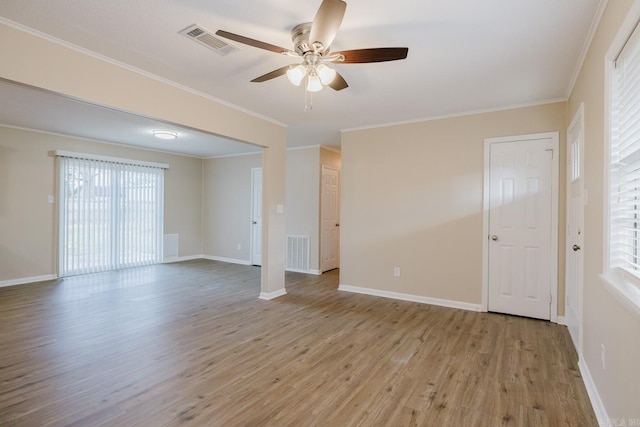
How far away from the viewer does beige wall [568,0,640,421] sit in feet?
4.96

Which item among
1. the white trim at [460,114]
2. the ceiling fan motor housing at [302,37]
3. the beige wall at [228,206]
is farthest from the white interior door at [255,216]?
the ceiling fan motor housing at [302,37]

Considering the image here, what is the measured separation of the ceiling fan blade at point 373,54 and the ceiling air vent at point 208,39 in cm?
94

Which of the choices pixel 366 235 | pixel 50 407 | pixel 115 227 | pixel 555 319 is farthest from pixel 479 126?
Result: pixel 115 227

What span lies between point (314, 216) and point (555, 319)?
4094 millimetres

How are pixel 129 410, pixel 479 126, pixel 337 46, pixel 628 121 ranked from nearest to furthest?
1. pixel 628 121
2. pixel 129 410
3. pixel 337 46
4. pixel 479 126

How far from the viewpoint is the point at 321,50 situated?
6.79 feet

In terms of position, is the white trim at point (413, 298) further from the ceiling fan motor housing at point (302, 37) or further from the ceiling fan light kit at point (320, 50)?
the ceiling fan motor housing at point (302, 37)

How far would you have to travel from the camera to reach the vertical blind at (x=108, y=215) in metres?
5.73

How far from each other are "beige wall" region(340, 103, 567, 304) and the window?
2.05 metres

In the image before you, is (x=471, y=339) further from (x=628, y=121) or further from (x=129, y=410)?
(x=129, y=410)

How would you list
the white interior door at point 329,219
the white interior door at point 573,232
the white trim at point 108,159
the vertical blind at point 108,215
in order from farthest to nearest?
the white interior door at point 329,219 → the vertical blind at point 108,215 → the white trim at point 108,159 → the white interior door at point 573,232

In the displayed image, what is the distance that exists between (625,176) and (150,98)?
3637 millimetres

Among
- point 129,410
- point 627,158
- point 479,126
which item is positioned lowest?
point 129,410

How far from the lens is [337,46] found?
8.15ft
